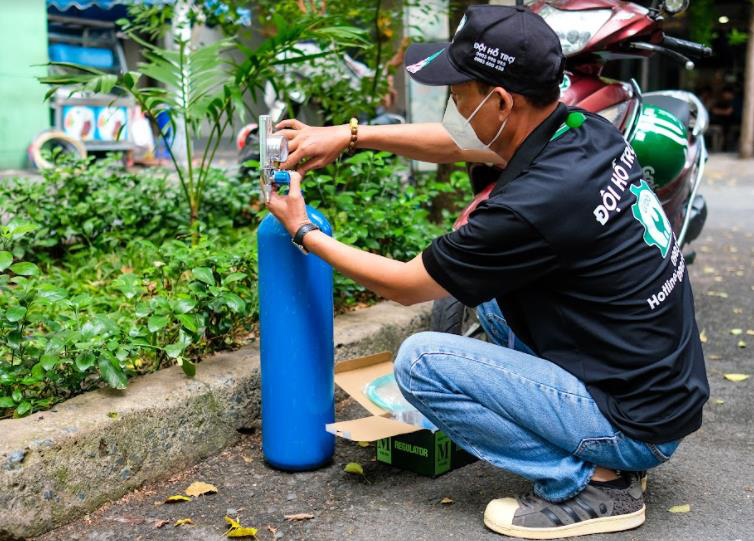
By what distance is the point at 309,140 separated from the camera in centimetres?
279

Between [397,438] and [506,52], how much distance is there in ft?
4.09

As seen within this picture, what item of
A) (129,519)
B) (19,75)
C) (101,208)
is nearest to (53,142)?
(19,75)

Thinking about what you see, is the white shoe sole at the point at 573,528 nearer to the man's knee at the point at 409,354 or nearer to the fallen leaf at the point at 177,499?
the man's knee at the point at 409,354

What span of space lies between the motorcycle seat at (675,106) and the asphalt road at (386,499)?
1.23m

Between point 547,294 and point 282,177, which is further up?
point 282,177

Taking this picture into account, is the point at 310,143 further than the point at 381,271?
Yes

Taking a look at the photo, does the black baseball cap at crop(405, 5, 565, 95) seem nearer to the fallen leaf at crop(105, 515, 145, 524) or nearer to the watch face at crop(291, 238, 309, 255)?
the watch face at crop(291, 238, 309, 255)

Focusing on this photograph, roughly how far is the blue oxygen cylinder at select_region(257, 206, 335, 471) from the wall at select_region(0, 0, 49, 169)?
1037cm

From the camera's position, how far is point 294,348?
274cm

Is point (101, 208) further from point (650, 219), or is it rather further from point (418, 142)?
point (650, 219)

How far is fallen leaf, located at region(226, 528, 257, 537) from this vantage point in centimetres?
244

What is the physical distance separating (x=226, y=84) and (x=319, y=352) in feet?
5.50

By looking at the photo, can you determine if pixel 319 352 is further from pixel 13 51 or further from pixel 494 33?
pixel 13 51

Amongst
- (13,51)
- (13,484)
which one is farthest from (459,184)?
(13,51)
